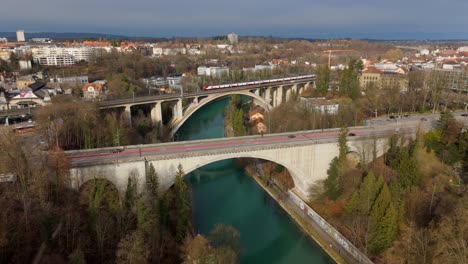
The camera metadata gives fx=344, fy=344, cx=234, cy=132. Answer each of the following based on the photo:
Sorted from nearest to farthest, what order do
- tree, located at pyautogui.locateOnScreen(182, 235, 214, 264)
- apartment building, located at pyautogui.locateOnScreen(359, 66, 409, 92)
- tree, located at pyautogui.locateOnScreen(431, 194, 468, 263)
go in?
tree, located at pyautogui.locateOnScreen(182, 235, 214, 264), tree, located at pyautogui.locateOnScreen(431, 194, 468, 263), apartment building, located at pyautogui.locateOnScreen(359, 66, 409, 92)

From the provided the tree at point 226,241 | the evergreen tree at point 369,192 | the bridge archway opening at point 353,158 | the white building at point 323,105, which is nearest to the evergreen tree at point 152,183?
the tree at point 226,241

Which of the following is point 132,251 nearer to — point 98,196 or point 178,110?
point 98,196

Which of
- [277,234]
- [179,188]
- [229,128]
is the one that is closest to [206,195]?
[277,234]

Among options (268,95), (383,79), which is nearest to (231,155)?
(268,95)

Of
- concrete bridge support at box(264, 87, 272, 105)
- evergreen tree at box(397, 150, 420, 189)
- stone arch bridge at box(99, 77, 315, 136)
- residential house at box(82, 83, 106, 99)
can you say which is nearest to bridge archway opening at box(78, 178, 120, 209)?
stone arch bridge at box(99, 77, 315, 136)

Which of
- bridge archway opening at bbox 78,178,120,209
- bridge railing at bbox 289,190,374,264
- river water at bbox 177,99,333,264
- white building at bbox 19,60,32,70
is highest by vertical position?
white building at bbox 19,60,32,70

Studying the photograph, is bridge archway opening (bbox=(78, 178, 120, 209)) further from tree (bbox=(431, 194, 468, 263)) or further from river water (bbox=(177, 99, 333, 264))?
tree (bbox=(431, 194, 468, 263))

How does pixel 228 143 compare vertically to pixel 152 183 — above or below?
above
